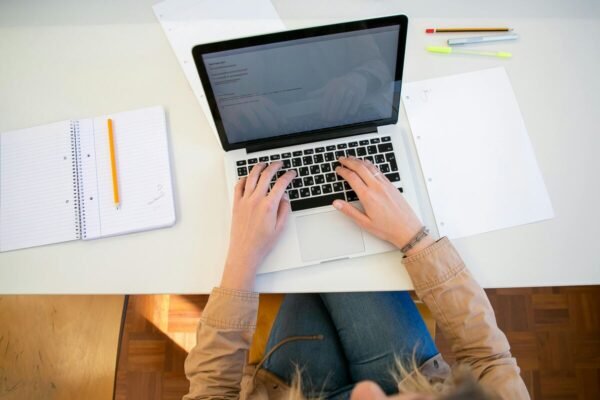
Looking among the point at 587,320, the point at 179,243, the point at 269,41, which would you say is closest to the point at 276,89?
the point at 269,41

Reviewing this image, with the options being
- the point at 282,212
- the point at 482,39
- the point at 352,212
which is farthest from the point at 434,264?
the point at 482,39

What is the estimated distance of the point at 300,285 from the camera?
66 cm

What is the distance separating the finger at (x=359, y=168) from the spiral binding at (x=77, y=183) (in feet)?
1.56

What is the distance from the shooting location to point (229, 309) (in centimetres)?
64

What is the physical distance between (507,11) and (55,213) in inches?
37.6

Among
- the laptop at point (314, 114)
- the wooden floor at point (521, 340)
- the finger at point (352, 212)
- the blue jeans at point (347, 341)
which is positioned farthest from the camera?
the wooden floor at point (521, 340)

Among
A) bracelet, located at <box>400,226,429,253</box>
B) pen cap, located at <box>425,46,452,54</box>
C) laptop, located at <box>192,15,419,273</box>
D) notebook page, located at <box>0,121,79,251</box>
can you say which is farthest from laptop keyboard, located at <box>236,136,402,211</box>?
notebook page, located at <box>0,121,79,251</box>

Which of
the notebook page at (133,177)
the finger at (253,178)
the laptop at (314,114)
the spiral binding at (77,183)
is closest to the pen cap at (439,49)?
the laptop at (314,114)

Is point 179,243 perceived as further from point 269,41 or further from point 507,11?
point 507,11

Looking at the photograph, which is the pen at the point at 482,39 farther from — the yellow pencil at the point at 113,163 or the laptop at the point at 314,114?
the yellow pencil at the point at 113,163

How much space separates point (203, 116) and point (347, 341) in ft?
1.78

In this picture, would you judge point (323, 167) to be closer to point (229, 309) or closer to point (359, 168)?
point (359, 168)

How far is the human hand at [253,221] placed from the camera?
2.09 ft

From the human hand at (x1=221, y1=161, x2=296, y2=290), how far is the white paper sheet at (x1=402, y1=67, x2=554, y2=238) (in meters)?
0.27
